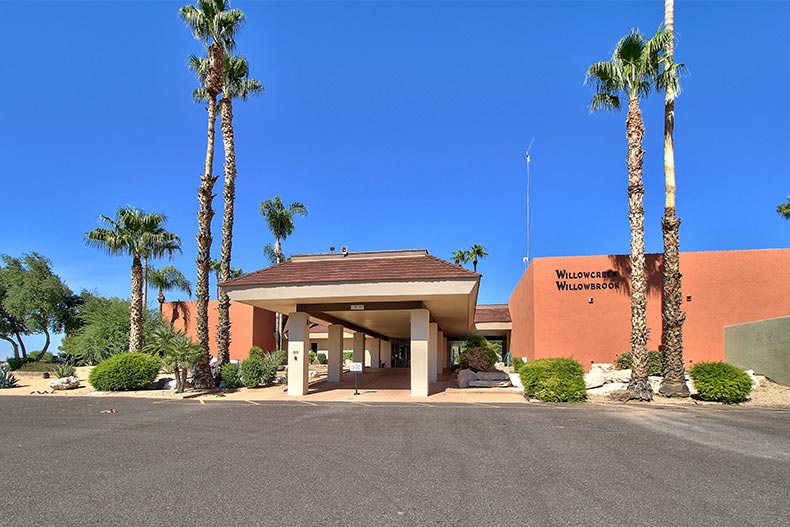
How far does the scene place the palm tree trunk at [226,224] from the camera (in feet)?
74.9

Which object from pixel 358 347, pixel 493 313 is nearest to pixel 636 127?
pixel 358 347

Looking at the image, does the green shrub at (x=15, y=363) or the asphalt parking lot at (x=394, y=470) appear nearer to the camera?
the asphalt parking lot at (x=394, y=470)

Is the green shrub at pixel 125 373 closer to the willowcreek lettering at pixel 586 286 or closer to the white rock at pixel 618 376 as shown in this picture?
the white rock at pixel 618 376

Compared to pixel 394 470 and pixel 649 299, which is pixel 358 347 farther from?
pixel 394 470

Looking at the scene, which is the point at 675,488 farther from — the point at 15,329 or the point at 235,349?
the point at 15,329

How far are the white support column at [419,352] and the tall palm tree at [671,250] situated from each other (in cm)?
826

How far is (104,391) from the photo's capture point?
68.5ft

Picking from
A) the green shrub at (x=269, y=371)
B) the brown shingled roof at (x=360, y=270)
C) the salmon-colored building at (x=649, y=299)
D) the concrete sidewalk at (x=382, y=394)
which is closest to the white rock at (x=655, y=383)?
the salmon-colored building at (x=649, y=299)

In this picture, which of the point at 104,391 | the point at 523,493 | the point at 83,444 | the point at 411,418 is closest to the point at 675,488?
the point at 523,493

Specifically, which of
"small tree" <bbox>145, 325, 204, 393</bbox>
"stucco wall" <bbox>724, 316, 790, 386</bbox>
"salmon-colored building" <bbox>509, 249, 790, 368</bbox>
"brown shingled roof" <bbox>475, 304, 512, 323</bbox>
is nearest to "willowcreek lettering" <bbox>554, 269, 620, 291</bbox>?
"salmon-colored building" <bbox>509, 249, 790, 368</bbox>

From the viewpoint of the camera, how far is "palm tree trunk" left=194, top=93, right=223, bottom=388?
70.3 feet

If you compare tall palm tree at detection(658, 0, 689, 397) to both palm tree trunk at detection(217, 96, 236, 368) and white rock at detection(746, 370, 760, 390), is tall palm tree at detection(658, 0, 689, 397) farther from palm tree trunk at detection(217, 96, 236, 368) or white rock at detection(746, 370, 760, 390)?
palm tree trunk at detection(217, 96, 236, 368)

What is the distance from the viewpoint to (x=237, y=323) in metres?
37.0

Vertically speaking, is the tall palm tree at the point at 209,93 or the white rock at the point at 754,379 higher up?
the tall palm tree at the point at 209,93
